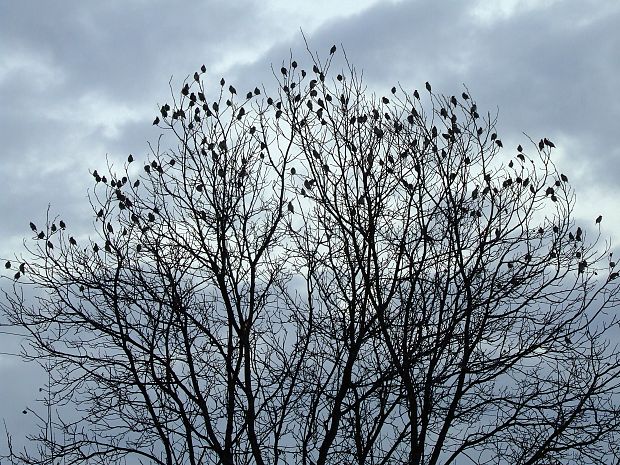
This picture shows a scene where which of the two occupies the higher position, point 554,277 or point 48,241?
point 48,241

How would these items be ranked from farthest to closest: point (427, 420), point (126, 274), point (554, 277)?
1. point (126, 274)
2. point (554, 277)
3. point (427, 420)

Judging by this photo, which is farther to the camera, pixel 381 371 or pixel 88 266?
pixel 88 266

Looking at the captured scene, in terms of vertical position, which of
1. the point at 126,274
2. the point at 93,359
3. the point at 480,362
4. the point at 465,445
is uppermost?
the point at 126,274

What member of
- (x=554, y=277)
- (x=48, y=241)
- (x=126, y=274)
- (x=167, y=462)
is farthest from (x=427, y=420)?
(x=48, y=241)

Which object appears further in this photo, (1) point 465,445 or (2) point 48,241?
(2) point 48,241

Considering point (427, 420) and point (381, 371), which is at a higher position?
point (381, 371)

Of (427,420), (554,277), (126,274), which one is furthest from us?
(126,274)

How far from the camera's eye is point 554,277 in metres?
10.9

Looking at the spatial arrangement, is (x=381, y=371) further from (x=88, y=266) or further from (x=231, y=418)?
(x=88, y=266)

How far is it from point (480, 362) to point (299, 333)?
7.56ft

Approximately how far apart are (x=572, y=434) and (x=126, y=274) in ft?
19.3

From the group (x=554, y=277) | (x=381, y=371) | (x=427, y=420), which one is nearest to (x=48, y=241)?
(x=381, y=371)

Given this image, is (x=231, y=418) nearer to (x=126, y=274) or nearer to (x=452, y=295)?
(x=126, y=274)

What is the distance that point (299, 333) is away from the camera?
11.4 meters
